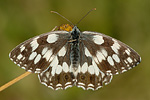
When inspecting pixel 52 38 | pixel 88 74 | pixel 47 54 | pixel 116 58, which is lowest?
pixel 88 74

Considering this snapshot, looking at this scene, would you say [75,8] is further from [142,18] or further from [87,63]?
[87,63]

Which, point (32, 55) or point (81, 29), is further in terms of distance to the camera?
point (81, 29)

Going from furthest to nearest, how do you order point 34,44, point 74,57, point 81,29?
point 81,29 < point 74,57 < point 34,44

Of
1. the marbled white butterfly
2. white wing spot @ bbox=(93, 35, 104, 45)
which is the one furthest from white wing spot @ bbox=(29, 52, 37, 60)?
white wing spot @ bbox=(93, 35, 104, 45)

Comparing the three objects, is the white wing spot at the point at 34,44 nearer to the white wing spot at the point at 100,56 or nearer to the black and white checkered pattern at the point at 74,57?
the black and white checkered pattern at the point at 74,57

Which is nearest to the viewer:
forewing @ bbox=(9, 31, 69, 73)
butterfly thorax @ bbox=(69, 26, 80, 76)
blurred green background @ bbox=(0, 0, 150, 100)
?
forewing @ bbox=(9, 31, 69, 73)

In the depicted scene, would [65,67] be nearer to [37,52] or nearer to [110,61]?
[37,52]

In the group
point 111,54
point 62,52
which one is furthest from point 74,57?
point 111,54

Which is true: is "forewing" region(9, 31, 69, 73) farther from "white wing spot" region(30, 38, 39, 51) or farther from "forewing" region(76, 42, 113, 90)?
"forewing" region(76, 42, 113, 90)

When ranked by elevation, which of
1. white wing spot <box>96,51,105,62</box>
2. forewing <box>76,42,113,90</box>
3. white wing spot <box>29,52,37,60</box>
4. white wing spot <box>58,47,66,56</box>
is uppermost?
white wing spot <box>29,52,37,60</box>
